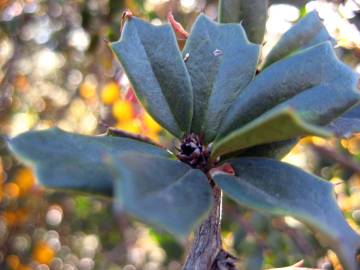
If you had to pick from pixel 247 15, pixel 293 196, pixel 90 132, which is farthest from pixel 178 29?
pixel 90 132

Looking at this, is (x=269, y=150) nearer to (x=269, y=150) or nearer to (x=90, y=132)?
(x=269, y=150)

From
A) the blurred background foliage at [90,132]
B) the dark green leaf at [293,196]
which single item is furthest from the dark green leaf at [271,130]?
the blurred background foliage at [90,132]

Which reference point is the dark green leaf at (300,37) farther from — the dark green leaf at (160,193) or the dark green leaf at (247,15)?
the dark green leaf at (160,193)

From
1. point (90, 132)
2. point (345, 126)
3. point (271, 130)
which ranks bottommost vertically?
point (90, 132)

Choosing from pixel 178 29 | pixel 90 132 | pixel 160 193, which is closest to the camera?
pixel 160 193

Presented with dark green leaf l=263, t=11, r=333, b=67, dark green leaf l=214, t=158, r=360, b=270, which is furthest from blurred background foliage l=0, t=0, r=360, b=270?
dark green leaf l=214, t=158, r=360, b=270
